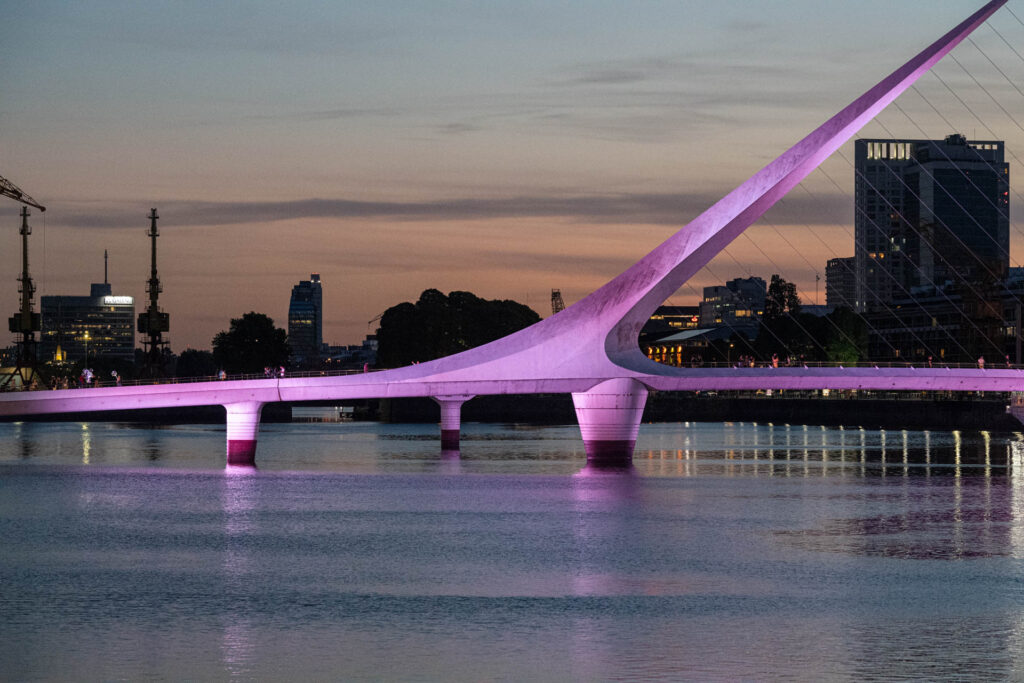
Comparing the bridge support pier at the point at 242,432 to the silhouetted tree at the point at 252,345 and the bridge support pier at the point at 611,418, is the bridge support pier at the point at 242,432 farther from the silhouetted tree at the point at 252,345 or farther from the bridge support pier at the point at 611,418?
the silhouetted tree at the point at 252,345

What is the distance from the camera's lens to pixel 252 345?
16925cm

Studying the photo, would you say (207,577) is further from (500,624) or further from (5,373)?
(5,373)

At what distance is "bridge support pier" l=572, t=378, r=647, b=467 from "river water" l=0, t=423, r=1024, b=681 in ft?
5.58

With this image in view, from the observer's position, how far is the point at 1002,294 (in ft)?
518

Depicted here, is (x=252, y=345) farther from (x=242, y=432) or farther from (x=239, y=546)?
(x=239, y=546)

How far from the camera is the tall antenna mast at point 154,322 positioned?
114438mm

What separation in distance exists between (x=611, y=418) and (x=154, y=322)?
53.4 m

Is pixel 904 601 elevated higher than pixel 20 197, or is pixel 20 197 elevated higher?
pixel 20 197

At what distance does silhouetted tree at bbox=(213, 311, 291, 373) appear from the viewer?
168250 millimetres

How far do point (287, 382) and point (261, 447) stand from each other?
21402 mm

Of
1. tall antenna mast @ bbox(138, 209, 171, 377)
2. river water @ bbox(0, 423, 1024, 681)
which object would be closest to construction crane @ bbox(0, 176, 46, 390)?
tall antenna mast @ bbox(138, 209, 171, 377)

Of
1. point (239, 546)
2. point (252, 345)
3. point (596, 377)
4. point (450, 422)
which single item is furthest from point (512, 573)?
point (252, 345)

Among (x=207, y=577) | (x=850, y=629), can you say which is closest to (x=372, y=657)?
(x=850, y=629)

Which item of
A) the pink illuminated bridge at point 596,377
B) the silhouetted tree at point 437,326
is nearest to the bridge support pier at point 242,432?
the pink illuminated bridge at point 596,377
